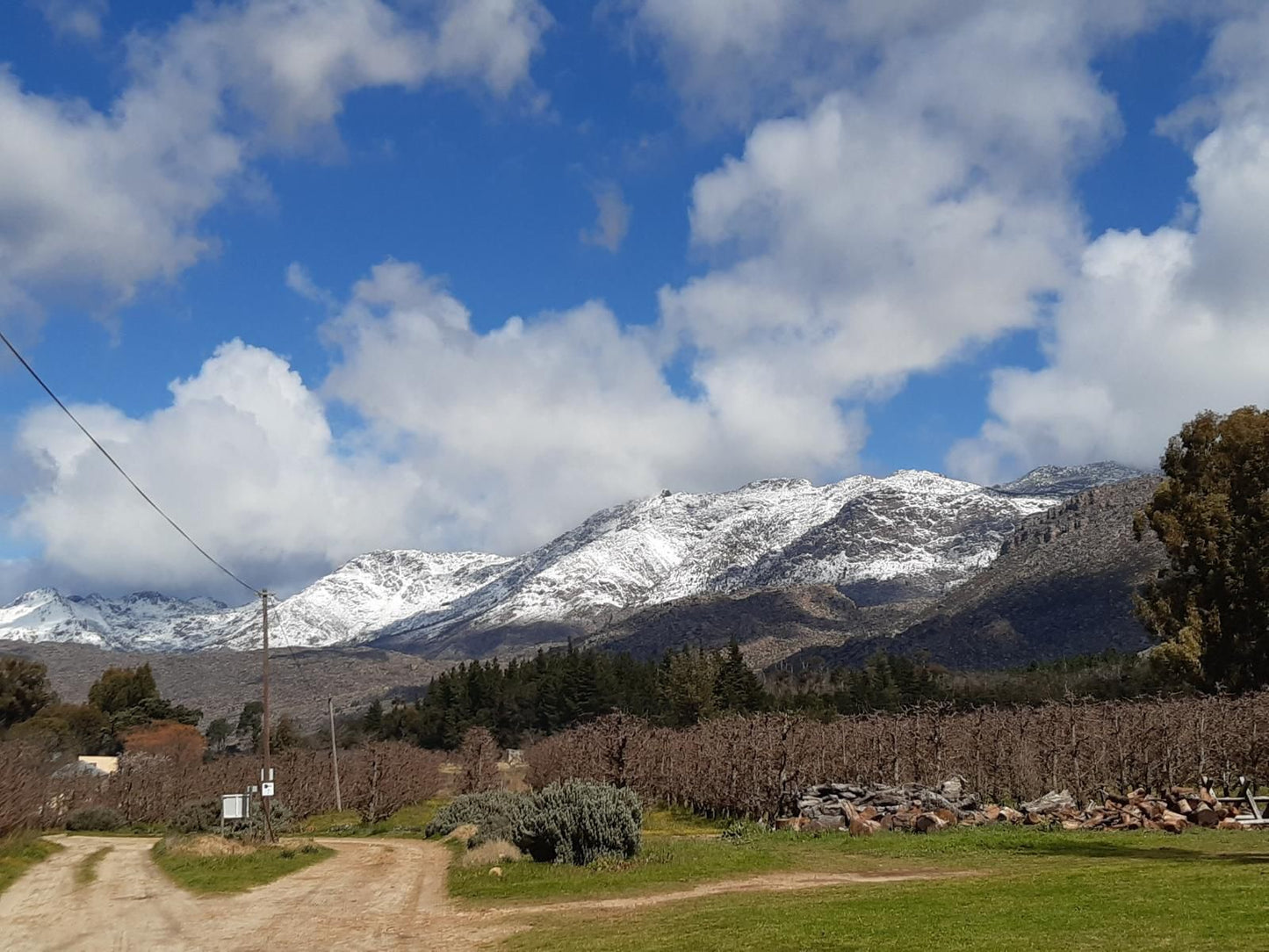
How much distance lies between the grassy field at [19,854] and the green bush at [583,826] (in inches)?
635

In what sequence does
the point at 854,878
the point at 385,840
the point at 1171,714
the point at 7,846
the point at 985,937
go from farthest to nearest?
1. the point at 385,840
2. the point at 1171,714
3. the point at 7,846
4. the point at 854,878
5. the point at 985,937

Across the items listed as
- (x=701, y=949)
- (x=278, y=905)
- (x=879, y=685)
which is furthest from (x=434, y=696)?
(x=701, y=949)

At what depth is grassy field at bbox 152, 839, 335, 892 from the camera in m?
28.3

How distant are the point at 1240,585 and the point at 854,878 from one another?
3444cm

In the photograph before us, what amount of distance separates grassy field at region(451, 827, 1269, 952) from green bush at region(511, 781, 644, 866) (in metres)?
0.80

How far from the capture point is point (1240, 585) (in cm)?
4725

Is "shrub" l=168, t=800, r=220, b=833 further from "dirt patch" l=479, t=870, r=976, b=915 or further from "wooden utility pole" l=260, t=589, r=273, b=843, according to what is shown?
"dirt patch" l=479, t=870, r=976, b=915

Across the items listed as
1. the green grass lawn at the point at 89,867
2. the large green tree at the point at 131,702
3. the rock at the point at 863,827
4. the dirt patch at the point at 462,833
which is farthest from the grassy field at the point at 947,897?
the large green tree at the point at 131,702

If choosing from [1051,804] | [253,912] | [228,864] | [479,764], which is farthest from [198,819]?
[1051,804]

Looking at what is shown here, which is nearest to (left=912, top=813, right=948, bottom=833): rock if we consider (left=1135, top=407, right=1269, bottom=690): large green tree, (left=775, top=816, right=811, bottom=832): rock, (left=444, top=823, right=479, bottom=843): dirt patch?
(left=775, top=816, right=811, bottom=832): rock

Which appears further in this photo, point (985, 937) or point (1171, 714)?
point (1171, 714)

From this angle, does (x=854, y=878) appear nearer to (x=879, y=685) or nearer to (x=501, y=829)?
(x=501, y=829)

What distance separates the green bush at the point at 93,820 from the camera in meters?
60.9

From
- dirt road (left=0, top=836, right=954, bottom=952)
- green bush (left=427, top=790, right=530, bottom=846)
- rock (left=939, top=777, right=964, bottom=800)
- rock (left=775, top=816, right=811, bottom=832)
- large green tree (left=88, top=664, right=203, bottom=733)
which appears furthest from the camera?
large green tree (left=88, top=664, right=203, bottom=733)
